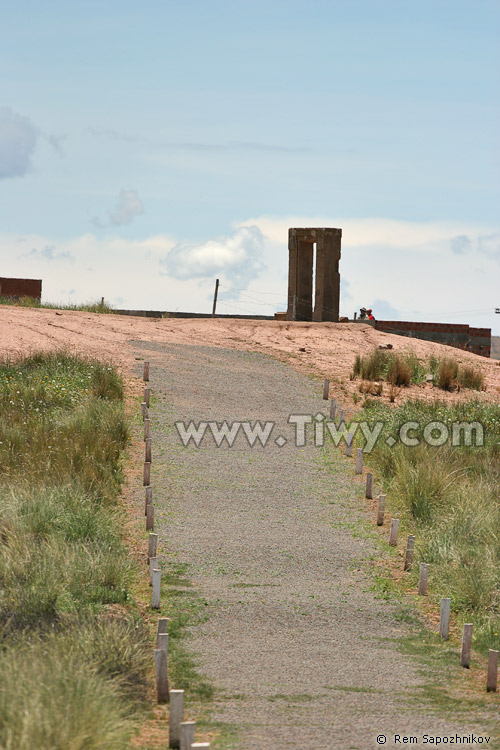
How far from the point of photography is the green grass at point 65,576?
7.40 meters

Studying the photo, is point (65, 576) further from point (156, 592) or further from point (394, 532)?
point (394, 532)

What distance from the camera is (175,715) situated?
8180 millimetres

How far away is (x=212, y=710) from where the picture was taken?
9.26 meters

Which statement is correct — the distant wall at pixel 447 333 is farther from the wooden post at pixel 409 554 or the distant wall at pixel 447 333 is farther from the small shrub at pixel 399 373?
the wooden post at pixel 409 554

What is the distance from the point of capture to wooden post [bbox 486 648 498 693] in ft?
33.3

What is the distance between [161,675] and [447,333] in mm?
32949

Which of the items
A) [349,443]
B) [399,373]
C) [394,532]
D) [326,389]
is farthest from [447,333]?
[394,532]

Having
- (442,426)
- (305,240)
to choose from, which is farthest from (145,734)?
(305,240)

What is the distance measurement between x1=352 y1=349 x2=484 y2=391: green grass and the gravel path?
3.84 m

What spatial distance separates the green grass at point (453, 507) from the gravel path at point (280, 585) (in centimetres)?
82

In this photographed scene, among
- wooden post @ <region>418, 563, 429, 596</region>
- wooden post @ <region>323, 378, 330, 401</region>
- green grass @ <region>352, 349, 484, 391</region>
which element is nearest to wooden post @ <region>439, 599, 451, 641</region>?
wooden post @ <region>418, 563, 429, 596</region>

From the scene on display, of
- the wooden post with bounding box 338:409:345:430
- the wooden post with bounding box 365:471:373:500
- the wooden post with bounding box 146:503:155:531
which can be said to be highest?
the wooden post with bounding box 338:409:345:430

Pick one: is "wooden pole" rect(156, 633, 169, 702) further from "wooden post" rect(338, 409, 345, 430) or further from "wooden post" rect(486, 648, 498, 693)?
"wooden post" rect(338, 409, 345, 430)

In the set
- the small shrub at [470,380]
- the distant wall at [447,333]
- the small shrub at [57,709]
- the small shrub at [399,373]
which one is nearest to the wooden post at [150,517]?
the small shrub at [57,709]
